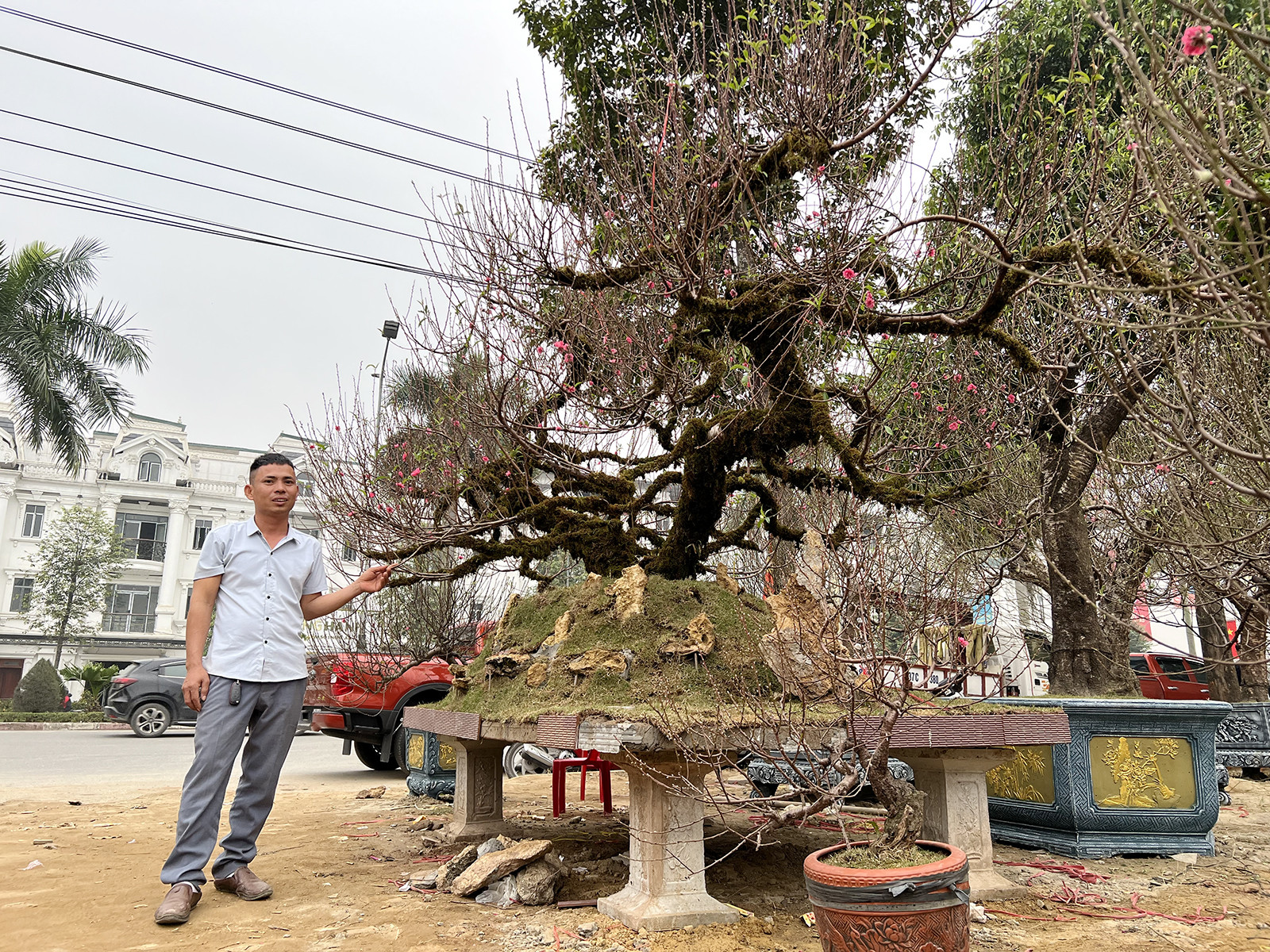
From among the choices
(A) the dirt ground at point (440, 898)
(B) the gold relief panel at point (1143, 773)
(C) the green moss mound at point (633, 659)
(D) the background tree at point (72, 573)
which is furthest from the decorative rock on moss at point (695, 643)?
(D) the background tree at point (72, 573)

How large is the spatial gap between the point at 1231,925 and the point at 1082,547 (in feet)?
12.0

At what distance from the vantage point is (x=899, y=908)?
259 centimetres

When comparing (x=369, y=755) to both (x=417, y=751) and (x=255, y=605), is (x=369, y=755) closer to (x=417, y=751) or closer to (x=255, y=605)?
(x=417, y=751)

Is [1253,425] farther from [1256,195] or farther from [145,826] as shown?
[145,826]

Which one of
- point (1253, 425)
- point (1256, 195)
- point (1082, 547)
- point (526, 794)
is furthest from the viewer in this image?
point (526, 794)

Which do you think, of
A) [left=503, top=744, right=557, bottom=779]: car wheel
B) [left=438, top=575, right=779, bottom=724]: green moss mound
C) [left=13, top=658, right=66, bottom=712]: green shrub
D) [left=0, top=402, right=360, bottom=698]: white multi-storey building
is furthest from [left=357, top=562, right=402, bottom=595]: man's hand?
[left=0, top=402, right=360, bottom=698]: white multi-storey building

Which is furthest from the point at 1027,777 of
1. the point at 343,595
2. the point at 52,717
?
the point at 52,717

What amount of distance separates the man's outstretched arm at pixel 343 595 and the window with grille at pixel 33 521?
3434 cm

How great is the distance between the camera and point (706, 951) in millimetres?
3199

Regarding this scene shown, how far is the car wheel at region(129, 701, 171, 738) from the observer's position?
15812mm

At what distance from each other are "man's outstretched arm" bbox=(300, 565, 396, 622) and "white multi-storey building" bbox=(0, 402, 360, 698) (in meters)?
27.1

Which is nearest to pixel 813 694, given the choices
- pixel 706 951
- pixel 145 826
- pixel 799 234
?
pixel 706 951

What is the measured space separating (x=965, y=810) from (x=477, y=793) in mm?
3084

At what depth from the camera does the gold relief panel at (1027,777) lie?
5.45m
